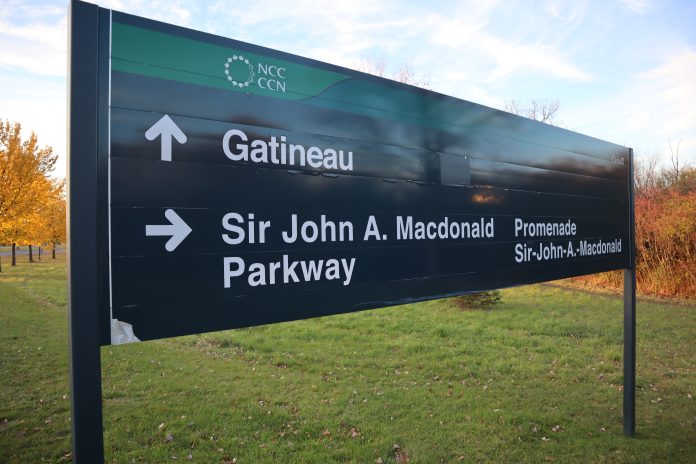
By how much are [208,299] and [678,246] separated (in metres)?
16.0

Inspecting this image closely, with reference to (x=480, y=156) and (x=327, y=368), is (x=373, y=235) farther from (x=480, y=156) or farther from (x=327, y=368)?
(x=327, y=368)

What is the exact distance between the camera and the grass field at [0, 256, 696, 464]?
4.06 metres

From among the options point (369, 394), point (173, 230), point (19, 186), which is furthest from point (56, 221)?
point (173, 230)

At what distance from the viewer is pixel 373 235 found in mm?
2496

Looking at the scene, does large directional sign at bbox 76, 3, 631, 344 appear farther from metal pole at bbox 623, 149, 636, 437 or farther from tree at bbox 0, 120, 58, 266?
tree at bbox 0, 120, 58, 266

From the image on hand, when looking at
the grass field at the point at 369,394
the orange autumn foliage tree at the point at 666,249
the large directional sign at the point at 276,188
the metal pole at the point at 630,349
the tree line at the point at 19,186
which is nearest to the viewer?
the large directional sign at the point at 276,188

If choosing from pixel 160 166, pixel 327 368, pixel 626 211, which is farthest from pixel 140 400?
pixel 626 211

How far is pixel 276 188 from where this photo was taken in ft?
6.93

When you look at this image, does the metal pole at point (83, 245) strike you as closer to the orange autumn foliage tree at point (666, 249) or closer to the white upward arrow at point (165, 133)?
the white upward arrow at point (165, 133)

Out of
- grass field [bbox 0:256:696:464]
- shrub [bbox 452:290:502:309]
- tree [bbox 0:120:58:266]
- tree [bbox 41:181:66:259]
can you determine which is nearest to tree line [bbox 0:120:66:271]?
tree [bbox 0:120:58:266]

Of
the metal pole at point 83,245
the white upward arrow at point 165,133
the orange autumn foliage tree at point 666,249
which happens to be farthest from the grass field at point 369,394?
the orange autumn foliage tree at point 666,249

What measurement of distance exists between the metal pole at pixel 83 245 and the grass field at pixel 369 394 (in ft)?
8.39

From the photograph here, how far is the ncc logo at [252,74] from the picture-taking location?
2.01 m

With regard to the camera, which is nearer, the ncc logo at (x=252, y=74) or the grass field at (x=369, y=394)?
the ncc logo at (x=252, y=74)
